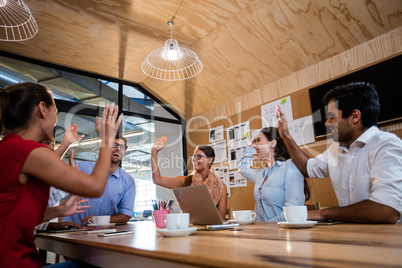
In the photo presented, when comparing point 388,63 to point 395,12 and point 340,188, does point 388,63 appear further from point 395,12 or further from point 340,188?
point 340,188

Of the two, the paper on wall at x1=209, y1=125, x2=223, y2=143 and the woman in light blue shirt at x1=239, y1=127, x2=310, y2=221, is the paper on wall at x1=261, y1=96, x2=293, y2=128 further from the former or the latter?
the woman in light blue shirt at x1=239, y1=127, x2=310, y2=221

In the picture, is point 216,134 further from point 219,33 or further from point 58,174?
point 58,174

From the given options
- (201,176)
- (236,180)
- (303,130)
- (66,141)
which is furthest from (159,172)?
(303,130)

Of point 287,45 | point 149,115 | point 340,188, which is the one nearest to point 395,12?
point 287,45

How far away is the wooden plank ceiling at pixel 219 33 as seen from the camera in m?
2.63

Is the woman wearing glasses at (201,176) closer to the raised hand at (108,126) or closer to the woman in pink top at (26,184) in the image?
the raised hand at (108,126)

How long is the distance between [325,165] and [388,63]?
1.33 meters

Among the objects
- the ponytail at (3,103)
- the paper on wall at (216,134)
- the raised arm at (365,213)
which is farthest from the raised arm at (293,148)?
the paper on wall at (216,134)

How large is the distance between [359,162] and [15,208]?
160 centimetres

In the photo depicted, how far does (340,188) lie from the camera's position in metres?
1.64

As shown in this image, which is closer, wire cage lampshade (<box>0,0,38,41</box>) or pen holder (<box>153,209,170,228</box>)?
pen holder (<box>153,209,170,228</box>)

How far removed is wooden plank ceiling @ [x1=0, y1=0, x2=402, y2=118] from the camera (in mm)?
2629

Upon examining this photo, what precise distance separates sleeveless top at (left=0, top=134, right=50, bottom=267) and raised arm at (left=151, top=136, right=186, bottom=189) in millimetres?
1480

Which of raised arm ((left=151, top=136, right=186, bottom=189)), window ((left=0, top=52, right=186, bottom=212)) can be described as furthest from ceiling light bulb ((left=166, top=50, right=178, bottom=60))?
window ((left=0, top=52, right=186, bottom=212))
